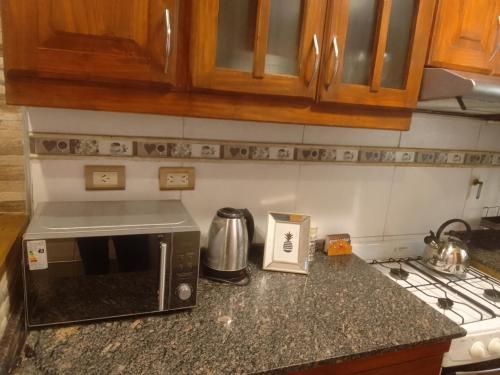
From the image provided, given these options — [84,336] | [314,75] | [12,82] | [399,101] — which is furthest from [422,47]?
[84,336]

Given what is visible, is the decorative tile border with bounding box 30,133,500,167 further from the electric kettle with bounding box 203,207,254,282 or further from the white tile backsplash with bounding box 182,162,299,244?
the electric kettle with bounding box 203,207,254,282

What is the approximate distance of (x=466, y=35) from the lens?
3.41 feet

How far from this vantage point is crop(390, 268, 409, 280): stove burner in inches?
54.0

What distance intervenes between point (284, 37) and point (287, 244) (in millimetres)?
690

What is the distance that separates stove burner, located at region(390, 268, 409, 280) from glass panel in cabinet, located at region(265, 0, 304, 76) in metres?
0.94

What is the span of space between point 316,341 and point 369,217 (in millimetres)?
793

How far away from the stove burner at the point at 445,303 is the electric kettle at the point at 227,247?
69 cm

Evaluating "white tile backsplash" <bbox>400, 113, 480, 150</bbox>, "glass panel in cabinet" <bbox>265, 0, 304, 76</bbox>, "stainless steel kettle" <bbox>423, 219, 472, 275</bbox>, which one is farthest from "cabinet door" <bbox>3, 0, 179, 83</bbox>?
"stainless steel kettle" <bbox>423, 219, 472, 275</bbox>

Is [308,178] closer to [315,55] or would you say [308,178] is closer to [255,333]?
[315,55]

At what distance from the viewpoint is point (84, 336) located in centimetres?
83

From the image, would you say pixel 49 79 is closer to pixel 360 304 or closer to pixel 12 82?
pixel 12 82

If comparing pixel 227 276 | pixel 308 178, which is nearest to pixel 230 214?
pixel 227 276

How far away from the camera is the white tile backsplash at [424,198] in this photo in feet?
5.10

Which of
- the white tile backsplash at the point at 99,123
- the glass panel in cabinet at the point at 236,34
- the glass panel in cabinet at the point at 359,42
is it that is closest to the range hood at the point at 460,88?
the glass panel in cabinet at the point at 359,42
